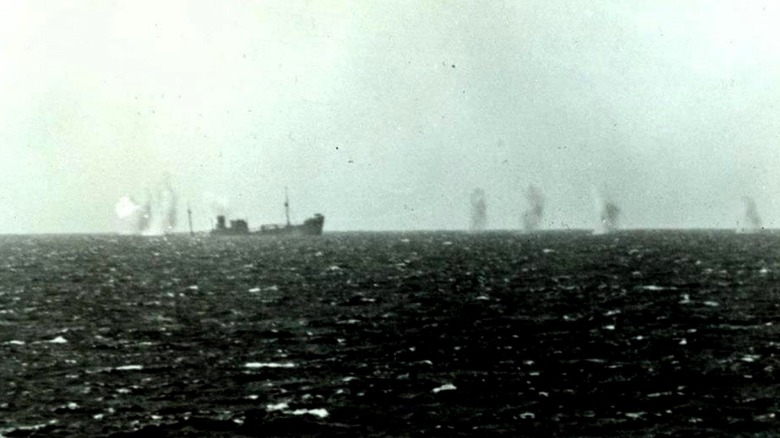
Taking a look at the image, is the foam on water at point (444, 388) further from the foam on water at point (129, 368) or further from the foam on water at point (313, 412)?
the foam on water at point (129, 368)

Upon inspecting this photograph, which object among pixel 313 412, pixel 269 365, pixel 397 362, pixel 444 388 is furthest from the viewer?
pixel 397 362

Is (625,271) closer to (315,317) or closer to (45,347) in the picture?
(315,317)

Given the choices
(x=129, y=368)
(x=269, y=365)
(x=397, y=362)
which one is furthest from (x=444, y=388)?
(x=129, y=368)

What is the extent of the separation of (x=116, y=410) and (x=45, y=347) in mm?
12672

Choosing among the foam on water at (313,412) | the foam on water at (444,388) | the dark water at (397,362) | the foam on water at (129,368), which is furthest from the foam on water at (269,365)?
the foam on water at (313,412)

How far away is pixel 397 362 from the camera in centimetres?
2933

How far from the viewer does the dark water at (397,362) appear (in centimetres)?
2123

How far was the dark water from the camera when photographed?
69.7 ft

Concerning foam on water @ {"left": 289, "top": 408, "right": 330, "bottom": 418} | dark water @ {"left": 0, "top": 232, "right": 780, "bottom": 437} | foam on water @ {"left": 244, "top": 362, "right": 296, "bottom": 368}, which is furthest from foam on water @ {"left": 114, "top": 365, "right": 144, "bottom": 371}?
foam on water @ {"left": 289, "top": 408, "right": 330, "bottom": 418}

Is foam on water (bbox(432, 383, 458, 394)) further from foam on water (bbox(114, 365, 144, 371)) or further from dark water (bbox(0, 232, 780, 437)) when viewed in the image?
foam on water (bbox(114, 365, 144, 371))

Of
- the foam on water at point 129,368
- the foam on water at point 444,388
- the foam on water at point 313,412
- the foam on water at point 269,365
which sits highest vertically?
the foam on water at point 129,368

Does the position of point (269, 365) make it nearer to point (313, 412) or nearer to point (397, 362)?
point (397, 362)

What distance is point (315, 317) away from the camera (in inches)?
1668

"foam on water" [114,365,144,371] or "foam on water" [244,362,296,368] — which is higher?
"foam on water" [114,365,144,371]
